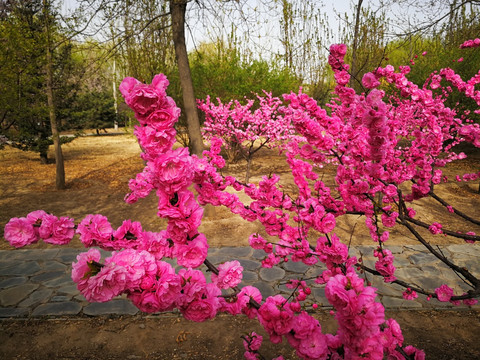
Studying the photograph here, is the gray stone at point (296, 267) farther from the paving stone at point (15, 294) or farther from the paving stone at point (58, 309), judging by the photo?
the paving stone at point (15, 294)

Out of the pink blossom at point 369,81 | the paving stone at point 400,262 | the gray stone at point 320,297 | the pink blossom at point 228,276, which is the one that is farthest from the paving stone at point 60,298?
the paving stone at point 400,262

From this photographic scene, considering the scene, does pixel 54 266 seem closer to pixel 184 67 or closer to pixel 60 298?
pixel 60 298

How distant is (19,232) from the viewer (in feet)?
4.69

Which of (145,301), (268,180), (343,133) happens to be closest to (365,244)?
(343,133)

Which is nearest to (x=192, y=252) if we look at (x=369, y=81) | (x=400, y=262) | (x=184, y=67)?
(x=369, y=81)

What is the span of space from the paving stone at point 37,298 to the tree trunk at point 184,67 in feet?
11.2

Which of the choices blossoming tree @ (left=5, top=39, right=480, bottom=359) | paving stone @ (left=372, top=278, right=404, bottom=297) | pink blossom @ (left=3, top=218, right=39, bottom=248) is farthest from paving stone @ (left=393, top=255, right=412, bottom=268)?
pink blossom @ (left=3, top=218, right=39, bottom=248)

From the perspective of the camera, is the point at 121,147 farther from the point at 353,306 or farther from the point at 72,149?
the point at 353,306

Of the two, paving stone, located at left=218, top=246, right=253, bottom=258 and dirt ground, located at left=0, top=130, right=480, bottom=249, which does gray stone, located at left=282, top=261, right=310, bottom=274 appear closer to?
paving stone, located at left=218, top=246, right=253, bottom=258

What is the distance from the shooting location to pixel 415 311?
345 cm

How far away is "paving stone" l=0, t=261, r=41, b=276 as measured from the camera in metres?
4.38

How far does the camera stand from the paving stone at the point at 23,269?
438 centimetres

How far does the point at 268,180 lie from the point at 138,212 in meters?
5.57

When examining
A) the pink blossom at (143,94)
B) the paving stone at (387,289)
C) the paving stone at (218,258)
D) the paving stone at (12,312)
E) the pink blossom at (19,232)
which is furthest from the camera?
the paving stone at (218,258)
